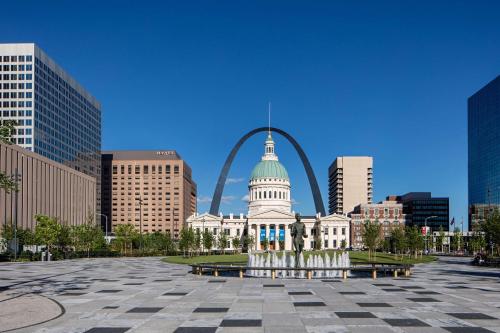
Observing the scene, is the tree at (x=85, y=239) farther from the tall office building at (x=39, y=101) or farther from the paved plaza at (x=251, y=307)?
the paved plaza at (x=251, y=307)

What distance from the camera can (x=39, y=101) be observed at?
146 meters

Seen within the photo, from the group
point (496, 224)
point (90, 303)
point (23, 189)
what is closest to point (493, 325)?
point (90, 303)

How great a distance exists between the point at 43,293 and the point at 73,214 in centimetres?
14247

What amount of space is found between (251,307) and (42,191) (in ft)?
419

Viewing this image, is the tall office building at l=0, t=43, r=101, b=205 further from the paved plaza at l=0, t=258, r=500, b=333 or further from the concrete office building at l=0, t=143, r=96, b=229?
the paved plaza at l=0, t=258, r=500, b=333

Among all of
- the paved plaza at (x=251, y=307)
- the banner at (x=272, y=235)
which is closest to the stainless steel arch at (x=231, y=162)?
the banner at (x=272, y=235)

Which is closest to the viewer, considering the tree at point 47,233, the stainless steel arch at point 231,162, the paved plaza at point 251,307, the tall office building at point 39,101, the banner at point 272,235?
the paved plaza at point 251,307

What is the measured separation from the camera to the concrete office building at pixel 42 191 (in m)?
118

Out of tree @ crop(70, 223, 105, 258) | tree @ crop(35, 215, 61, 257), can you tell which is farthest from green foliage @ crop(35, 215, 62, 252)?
tree @ crop(70, 223, 105, 258)

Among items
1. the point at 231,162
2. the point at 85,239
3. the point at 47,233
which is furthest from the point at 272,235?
the point at 47,233

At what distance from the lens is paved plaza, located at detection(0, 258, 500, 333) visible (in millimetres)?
18891

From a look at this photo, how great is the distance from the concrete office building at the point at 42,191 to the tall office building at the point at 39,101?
600 centimetres

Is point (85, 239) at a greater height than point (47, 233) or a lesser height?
lesser

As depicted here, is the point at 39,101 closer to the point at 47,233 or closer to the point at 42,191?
the point at 42,191
